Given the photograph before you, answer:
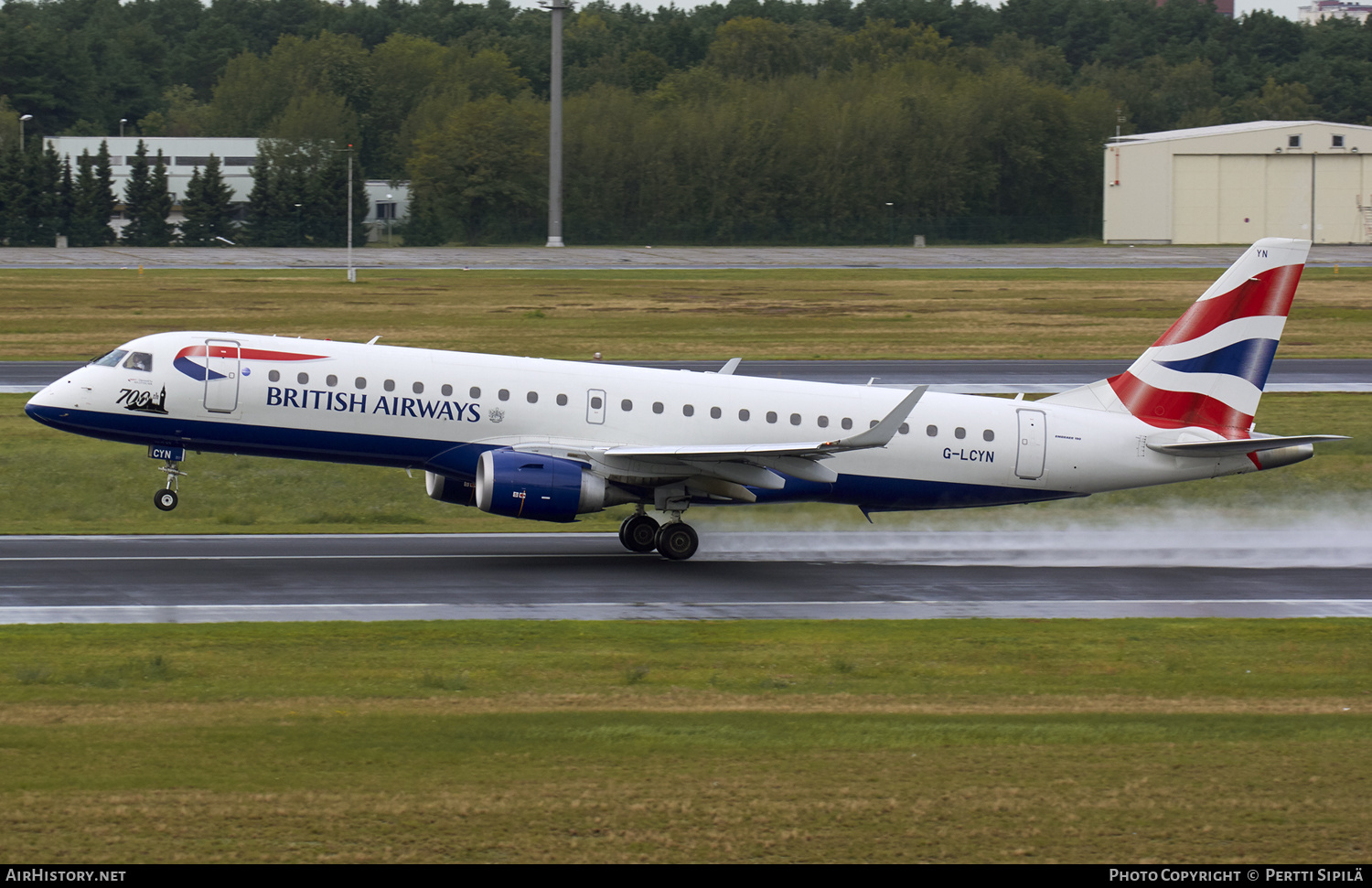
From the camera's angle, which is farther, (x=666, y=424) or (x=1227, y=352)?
(x=1227, y=352)

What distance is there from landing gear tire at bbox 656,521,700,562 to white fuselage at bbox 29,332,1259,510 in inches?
63.6

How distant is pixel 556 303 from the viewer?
70625 millimetres

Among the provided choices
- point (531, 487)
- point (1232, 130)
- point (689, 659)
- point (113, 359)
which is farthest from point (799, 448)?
point (1232, 130)

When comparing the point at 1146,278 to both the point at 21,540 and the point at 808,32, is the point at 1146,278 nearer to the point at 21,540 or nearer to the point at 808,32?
the point at 21,540

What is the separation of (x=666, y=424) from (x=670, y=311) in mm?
41340

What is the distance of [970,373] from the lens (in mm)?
51375

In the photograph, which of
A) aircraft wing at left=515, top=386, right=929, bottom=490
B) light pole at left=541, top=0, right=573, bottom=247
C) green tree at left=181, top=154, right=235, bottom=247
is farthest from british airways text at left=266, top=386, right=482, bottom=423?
green tree at left=181, top=154, right=235, bottom=247

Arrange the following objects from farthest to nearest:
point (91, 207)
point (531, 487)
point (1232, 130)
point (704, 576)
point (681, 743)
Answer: point (1232, 130) < point (91, 207) < point (704, 576) < point (531, 487) < point (681, 743)

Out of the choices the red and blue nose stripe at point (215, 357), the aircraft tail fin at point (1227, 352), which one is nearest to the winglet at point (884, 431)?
the aircraft tail fin at point (1227, 352)

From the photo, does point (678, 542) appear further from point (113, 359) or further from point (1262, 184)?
point (1262, 184)

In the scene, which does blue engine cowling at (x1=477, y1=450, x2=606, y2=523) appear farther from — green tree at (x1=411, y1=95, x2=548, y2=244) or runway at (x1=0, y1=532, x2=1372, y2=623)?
green tree at (x1=411, y1=95, x2=548, y2=244)

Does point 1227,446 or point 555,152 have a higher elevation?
point 555,152

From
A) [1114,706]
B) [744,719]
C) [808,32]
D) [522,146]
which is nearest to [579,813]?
[744,719]

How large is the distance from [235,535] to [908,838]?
20.9 metres
